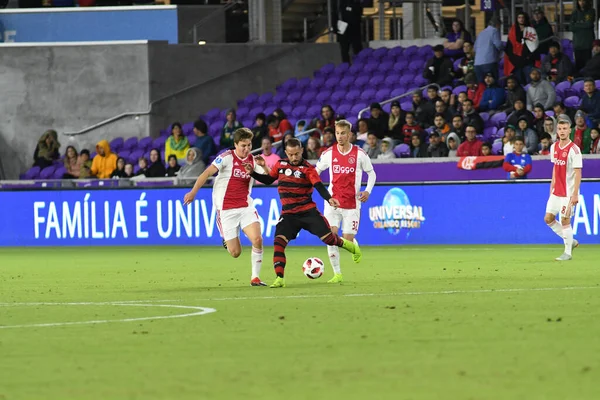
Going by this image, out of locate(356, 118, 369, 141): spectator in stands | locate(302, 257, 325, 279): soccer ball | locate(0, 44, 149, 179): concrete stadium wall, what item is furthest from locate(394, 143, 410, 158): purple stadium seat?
locate(302, 257, 325, 279): soccer ball

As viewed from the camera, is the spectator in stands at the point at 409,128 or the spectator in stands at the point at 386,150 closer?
the spectator in stands at the point at 386,150

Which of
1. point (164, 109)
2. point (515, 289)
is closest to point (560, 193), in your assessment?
point (515, 289)

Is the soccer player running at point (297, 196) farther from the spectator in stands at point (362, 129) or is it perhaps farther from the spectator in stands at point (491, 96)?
the spectator in stands at point (491, 96)

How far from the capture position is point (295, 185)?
49.7 feet

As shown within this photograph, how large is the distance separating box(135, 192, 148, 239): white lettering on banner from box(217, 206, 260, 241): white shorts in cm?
1247

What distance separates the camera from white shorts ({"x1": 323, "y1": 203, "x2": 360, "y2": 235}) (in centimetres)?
1730

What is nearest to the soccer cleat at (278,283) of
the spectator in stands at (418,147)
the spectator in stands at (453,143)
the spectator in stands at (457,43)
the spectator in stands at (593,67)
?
the spectator in stands at (453,143)

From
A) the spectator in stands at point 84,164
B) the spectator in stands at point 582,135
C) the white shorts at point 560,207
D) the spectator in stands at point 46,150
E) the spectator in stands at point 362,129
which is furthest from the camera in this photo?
the spectator in stands at point 46,150

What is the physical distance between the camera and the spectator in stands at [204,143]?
1218 inches

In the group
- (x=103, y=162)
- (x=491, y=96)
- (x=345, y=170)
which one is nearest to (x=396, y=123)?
(x=491, y=96)

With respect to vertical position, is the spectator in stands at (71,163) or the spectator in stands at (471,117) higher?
the spectator in stands at (471,117)

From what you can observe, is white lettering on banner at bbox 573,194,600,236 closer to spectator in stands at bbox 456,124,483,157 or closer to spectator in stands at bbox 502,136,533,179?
spectator in stands at bbox 502,136,533,179

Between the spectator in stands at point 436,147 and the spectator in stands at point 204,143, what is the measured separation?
19.1 feet

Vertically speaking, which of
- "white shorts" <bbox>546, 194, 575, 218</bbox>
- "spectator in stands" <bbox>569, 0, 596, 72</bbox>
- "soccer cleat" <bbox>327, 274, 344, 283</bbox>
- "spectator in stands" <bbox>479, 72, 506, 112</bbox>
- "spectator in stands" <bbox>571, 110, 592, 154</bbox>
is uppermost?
"spectator in stands" <bbox>569, 0, 596, 72</bbox>
